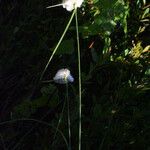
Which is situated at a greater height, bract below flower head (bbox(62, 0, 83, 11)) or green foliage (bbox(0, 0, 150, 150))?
bract below flower head (bbox(62, 0, 83, 11))

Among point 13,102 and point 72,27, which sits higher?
point 72,27

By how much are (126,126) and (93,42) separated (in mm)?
547

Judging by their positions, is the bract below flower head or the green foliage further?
the green foliage

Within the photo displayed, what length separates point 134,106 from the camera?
212 cm

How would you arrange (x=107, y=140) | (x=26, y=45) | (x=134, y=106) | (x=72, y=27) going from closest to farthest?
(x=107, y=140)
(x=134, y=106)
(x=72, y=27)
(x=26, y=45)

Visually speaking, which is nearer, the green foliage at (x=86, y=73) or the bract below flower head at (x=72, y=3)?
the bract below flower head at (x=72, y=3)

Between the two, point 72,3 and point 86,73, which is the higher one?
point 72,3

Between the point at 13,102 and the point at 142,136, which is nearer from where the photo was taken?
the point at 142,136

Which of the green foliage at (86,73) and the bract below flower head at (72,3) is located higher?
the bract below flower head at (72,3)

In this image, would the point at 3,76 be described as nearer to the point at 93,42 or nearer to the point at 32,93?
the point at 32,93

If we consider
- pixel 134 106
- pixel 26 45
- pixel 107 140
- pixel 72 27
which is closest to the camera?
pixel 107 140

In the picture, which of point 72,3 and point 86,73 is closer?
point 72,3

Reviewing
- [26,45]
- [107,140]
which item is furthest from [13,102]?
[107,140]

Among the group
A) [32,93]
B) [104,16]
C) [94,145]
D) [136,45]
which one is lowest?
[94,145]
